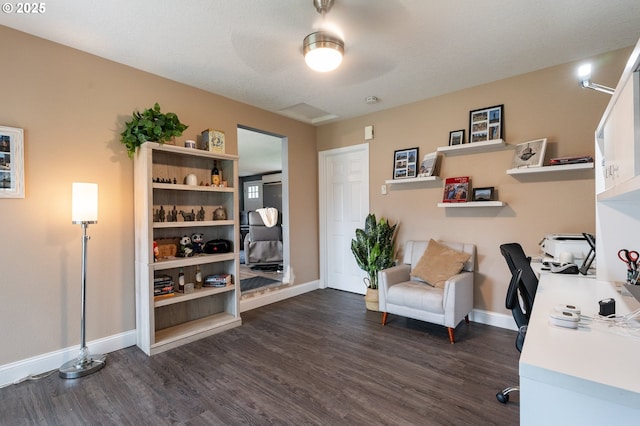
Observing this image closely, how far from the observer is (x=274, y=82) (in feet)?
10.2

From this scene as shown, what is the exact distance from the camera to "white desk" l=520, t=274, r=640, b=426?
2.31ft

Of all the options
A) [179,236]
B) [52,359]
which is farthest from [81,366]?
[179,236]

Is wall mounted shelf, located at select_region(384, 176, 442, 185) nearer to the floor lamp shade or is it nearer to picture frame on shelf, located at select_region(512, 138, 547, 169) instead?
picture frame on shelf, located at select_region(512, 138, 547, 169)

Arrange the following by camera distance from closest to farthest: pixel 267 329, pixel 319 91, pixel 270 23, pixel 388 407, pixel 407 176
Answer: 1. pixel 388 407
2. pixel 270 23
3. pixel 267 329
4. pixel 319 91
5. pixel 407 176

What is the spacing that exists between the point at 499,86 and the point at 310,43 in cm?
211

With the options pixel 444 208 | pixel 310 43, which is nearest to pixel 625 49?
pixel 444 208

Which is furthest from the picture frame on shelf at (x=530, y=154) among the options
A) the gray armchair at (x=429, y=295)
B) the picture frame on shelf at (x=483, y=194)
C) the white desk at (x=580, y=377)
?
the white desk at (x=580, y=377)

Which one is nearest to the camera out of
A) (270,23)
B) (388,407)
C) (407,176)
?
(388,407)

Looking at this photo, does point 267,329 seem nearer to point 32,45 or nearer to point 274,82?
point 274,82

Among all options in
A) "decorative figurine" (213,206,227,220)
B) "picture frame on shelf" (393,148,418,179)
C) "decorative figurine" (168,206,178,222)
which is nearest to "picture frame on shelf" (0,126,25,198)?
"decorative figurine" (168,206,178,222)

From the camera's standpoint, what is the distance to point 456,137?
337cm

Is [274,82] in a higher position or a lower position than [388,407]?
higher

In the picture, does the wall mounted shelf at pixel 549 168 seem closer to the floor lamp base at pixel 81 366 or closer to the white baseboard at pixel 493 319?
the white baseboard at pixel 493 319

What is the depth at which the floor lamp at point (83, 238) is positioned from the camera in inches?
88.4
